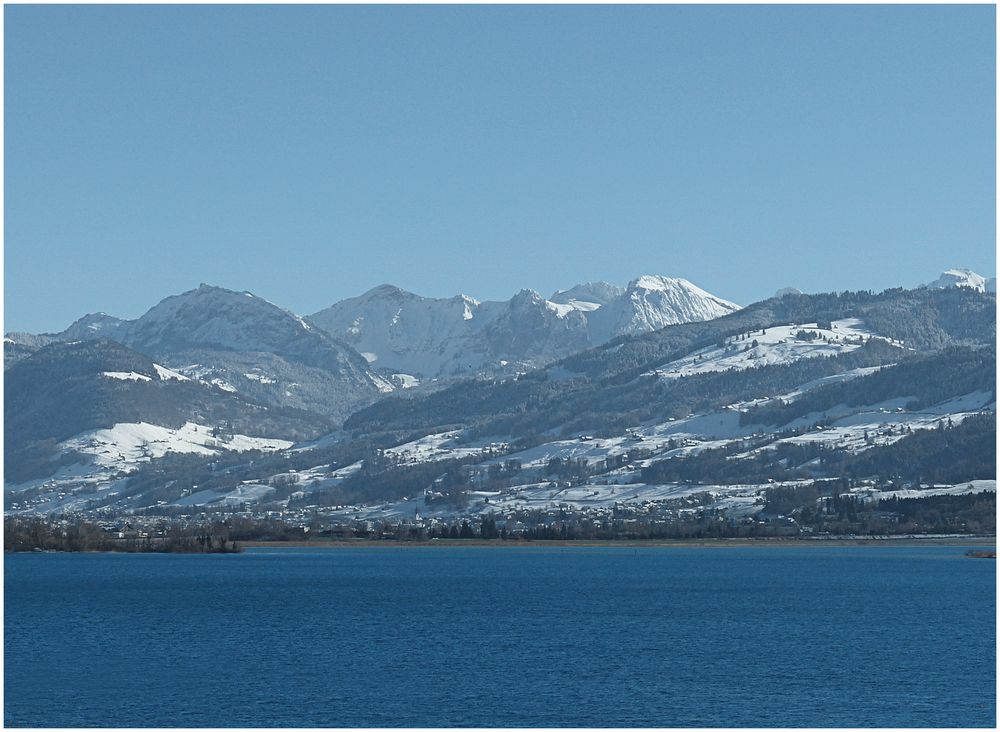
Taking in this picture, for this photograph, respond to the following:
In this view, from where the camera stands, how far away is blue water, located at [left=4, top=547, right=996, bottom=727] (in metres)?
86.3

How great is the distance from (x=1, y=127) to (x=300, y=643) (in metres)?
66.4

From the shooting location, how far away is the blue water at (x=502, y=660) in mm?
86312

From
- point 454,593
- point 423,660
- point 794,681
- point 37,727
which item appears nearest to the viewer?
point 37,727

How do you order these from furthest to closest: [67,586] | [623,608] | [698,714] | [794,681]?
[67,586] < [623,608] < [794,681] < [698,714]

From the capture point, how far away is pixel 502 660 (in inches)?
4301

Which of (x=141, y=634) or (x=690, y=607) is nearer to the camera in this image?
(x=141, y=634)

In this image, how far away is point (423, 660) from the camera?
109312 mm

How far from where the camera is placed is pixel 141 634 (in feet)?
423

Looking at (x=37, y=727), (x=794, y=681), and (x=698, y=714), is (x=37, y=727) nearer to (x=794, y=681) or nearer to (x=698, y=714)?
(x=698, y=714)

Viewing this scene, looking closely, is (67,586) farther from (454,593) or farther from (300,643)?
(300,643)

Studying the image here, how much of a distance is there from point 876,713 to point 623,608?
71.4 m

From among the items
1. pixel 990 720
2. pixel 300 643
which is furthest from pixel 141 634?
pixel 990 720

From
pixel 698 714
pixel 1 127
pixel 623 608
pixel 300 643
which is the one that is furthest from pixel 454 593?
pixel 1 127

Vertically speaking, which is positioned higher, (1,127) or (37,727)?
(1,127)
